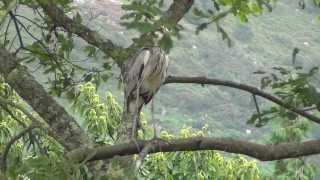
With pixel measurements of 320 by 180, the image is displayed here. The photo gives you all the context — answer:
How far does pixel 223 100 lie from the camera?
63.8 metres

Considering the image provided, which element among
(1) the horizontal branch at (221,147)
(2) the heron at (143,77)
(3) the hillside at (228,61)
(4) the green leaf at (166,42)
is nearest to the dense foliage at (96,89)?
(4) the green leaf at (166,42)

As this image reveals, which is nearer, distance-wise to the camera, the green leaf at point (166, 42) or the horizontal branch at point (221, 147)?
the green leaf at point (166, 42)

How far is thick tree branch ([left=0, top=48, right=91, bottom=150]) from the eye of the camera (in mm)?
4547

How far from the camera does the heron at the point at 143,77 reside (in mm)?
4199

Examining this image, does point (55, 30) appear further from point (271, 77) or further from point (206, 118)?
point (206, 118)

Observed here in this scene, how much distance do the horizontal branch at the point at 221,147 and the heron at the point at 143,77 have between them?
43cm

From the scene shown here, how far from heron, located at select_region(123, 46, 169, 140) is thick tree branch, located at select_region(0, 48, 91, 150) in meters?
0.33

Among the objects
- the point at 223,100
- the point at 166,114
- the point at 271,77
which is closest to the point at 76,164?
the point at 271,77

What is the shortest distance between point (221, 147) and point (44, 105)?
48.1 inches

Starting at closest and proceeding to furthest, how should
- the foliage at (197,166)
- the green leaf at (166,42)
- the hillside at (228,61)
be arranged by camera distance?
the green leaf at (166,42) < the foliage at (197,166) < the hillside at (228,61)

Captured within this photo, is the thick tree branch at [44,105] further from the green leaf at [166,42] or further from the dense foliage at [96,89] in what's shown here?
Answer: the green leaf at [166,42]

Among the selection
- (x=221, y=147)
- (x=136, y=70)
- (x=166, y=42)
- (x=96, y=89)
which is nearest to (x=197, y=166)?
(x=96, y=89)

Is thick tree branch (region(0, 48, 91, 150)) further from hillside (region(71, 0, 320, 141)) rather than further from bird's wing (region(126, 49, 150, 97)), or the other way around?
hillside (region(71, 0, 320, 141))

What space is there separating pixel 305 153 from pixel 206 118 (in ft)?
184
